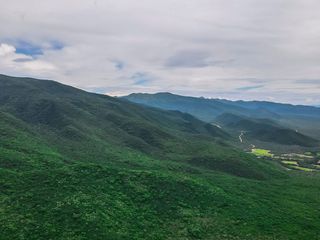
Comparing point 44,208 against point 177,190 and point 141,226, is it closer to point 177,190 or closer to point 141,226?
point 141,226

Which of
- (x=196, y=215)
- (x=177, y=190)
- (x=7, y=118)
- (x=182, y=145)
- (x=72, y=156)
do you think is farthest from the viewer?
(x=182, y=145)

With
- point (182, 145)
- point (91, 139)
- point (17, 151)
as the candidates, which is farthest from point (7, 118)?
point (182, 145)

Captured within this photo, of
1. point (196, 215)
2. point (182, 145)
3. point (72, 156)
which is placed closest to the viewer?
point (196, 215)

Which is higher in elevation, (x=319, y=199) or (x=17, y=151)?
(x=17, y=151)

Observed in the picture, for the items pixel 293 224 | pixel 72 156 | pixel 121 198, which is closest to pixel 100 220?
pixel 121 198

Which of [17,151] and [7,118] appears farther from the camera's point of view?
[7,118]

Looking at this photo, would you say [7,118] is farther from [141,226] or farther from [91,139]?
[141,226]

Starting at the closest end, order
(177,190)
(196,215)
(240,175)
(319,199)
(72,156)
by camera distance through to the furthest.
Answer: (196,215) → (177,190) → (319,199) → (72,156) → (240,175)

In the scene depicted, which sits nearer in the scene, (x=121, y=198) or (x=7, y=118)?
(x=121, y=198)

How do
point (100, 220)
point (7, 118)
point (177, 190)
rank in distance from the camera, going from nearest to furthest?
point (100, 220) < point (177, 190) < point (7, 118)
